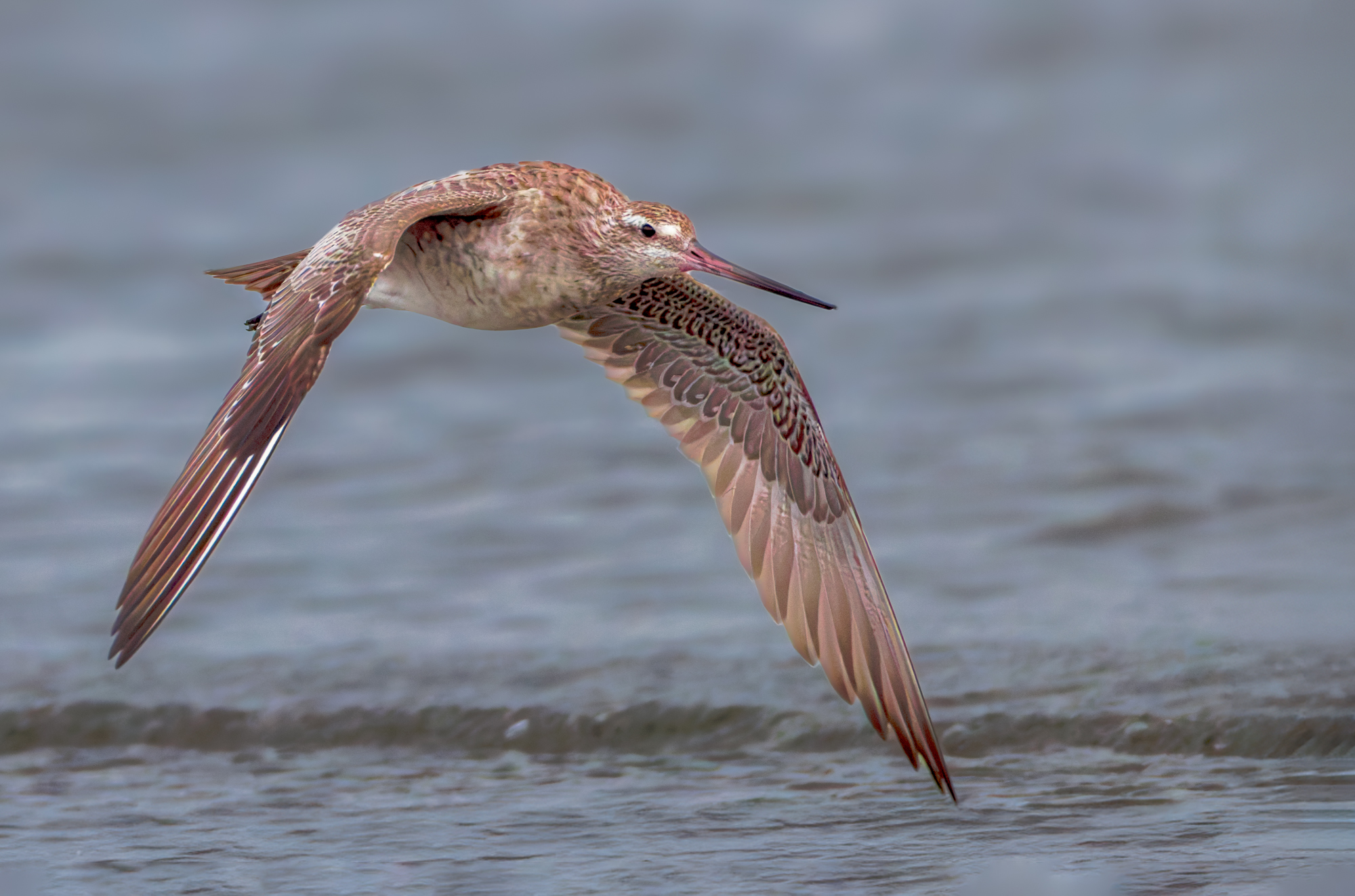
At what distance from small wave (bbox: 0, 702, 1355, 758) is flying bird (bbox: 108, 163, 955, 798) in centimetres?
78

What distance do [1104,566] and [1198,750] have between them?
2.08 metres

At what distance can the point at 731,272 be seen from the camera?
6.23 metres

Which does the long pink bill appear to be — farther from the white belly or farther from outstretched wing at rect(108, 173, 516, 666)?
outstretched wing at rect(108, 173, 516, 666)

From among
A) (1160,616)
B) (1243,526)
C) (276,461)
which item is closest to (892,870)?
(1160,616)

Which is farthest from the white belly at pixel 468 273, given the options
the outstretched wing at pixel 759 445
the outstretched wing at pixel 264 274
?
the outstretched wing at pixel 759 445

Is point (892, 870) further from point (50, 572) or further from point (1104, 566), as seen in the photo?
point (50, 572)

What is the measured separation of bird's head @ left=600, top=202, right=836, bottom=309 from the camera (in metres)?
6.31

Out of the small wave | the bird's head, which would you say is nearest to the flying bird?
the bird's head

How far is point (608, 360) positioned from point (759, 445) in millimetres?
655

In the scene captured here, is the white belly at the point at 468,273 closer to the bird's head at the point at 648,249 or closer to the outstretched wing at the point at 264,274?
the bird's head at the point at 648,249

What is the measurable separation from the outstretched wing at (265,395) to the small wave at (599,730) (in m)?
2.50

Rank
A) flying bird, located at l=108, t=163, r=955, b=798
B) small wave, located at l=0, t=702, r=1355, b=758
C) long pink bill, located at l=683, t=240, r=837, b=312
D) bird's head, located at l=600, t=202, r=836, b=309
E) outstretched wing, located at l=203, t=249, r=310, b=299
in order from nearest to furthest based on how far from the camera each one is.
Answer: flying bird, located at l=108, t=163, r=955, b=798
long pink bill, located at l=683, t=240, r=837, b=312
bird's head, located at l=600, t=202, r=836, b=309
outstretched wing, located at l=203, t=249, r=310, b=299
small wave, located at l=0, t=702, r=1355, b=758

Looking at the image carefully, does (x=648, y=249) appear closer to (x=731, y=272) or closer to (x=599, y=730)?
(x=731, y=272)

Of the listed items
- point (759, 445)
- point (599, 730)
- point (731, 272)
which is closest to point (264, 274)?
point (731, 272)
